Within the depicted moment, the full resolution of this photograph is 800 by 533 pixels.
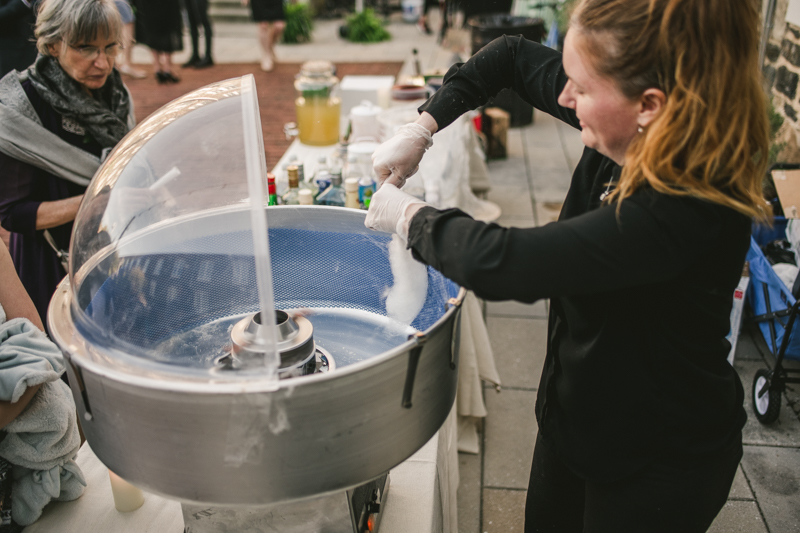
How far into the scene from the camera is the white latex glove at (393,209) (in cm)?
109

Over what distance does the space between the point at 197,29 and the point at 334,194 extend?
24.4ft

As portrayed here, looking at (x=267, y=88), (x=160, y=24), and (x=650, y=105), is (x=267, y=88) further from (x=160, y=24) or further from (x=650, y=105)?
(x=650, y=105)

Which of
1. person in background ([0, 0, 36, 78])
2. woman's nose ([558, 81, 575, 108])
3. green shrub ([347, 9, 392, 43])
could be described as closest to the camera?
woman's nose ([558, 81, 575, 108])

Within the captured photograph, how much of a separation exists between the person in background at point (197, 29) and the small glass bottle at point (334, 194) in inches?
265

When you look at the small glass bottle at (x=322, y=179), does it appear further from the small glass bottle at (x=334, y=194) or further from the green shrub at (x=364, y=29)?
the green shrub at (x=364, y=29)

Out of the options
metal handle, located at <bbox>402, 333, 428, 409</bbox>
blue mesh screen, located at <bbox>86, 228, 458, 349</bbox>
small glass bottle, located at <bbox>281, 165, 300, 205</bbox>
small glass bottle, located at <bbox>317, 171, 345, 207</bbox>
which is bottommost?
small glass bottle, located at <bbox>317, 171, 345, 207</bbox>

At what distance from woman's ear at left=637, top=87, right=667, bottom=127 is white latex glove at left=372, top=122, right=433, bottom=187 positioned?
20.7 inches

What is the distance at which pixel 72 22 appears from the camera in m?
2.07

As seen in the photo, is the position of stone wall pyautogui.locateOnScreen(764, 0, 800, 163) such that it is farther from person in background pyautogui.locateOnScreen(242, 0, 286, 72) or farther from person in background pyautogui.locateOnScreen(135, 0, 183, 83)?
person in background pyautogui.locateOnScreen(135, 0, 183, 83)

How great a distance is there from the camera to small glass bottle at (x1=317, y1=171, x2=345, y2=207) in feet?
8.64

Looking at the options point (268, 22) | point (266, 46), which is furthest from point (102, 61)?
point (266, 46)

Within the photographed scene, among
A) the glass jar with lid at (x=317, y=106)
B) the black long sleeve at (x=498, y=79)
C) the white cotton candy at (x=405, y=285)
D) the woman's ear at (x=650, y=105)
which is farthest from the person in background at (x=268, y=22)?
the woman's ear at (x=650, y=105)

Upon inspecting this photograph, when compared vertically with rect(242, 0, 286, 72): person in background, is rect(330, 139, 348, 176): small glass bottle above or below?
above

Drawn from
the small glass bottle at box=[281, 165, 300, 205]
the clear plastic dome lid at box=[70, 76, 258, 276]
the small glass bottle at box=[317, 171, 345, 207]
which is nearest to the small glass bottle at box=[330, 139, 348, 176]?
the small glass bottle at box=[317, 171, 345, 207]
